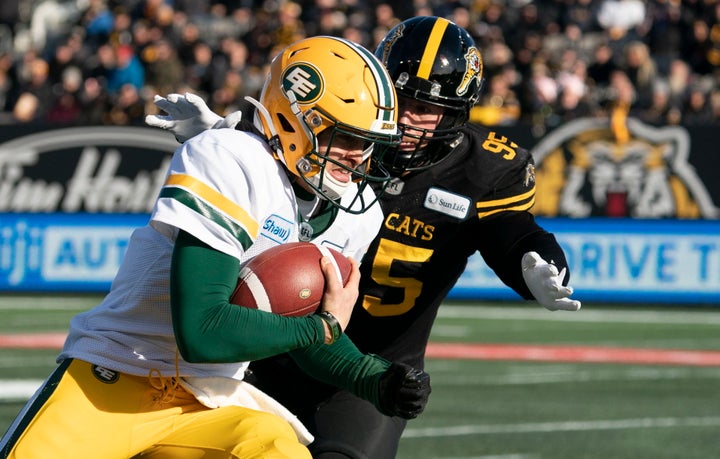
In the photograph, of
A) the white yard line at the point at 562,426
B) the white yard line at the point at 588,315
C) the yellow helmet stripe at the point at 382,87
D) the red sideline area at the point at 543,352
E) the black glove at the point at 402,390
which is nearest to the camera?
the black glove at the point at 402,390

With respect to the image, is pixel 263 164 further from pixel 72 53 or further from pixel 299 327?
pixel 72 53

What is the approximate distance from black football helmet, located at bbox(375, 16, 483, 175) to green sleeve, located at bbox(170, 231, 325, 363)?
3.86ft

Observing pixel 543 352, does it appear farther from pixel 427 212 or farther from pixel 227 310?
pixel 227 310

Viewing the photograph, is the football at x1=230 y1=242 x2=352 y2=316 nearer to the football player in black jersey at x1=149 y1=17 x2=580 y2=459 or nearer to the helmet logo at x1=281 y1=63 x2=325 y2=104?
the helmet logo at x1=281 y1=63 x2=325 y2=104

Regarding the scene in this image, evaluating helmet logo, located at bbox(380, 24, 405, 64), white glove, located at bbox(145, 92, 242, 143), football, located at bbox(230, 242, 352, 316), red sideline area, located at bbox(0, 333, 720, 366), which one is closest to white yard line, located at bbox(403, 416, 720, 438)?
red sideline area, located at bbox(0, 333, 720, 366)

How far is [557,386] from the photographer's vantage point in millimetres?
8219

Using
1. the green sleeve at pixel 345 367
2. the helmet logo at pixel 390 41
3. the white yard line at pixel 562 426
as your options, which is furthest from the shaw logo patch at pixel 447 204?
the white yard line at pixel 562 426

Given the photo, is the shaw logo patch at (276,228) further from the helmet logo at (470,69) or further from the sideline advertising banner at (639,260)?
the sideline advertising banner at (639,260)

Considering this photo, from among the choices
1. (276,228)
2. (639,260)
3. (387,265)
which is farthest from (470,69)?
(639,260)

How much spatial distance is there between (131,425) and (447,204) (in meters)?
1.57

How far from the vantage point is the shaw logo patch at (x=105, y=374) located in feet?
11.0

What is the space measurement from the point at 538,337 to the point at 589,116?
3.89 meters

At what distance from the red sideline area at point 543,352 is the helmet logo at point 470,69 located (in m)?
4.98

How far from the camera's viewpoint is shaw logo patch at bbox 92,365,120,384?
11.0 feet
